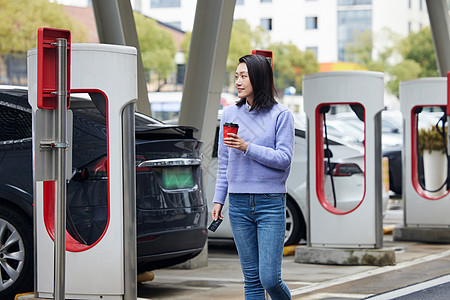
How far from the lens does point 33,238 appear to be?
6609 mm

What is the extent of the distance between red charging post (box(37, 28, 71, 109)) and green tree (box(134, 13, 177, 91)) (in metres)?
61.0

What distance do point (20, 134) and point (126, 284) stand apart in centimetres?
165

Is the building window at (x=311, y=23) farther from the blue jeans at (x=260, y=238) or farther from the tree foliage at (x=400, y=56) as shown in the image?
the blue jeans at (x=260, y=238)

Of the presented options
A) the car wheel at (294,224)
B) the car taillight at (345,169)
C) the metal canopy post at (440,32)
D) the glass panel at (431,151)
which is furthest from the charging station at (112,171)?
the metal canopy post at (440,32)

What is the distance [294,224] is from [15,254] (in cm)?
418

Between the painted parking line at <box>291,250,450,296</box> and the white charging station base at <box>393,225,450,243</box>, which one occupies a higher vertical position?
the white charging station base at <box>393,225,450,243</box>

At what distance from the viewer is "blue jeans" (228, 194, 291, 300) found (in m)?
4.82

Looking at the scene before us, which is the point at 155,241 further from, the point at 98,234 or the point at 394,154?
the point at 394,154

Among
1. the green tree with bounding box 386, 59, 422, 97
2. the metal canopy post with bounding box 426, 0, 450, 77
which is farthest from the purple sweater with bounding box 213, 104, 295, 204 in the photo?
the green tree with bounding box 386, 59, 422, 97

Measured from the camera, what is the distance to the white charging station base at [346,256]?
29.6 feet

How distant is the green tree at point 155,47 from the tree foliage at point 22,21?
13113 mm

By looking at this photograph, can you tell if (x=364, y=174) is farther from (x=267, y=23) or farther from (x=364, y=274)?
(x=267, y=23)

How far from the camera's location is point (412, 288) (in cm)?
754

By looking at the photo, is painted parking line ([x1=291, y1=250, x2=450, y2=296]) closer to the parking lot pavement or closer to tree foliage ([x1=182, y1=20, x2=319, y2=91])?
the parking lot pavement
